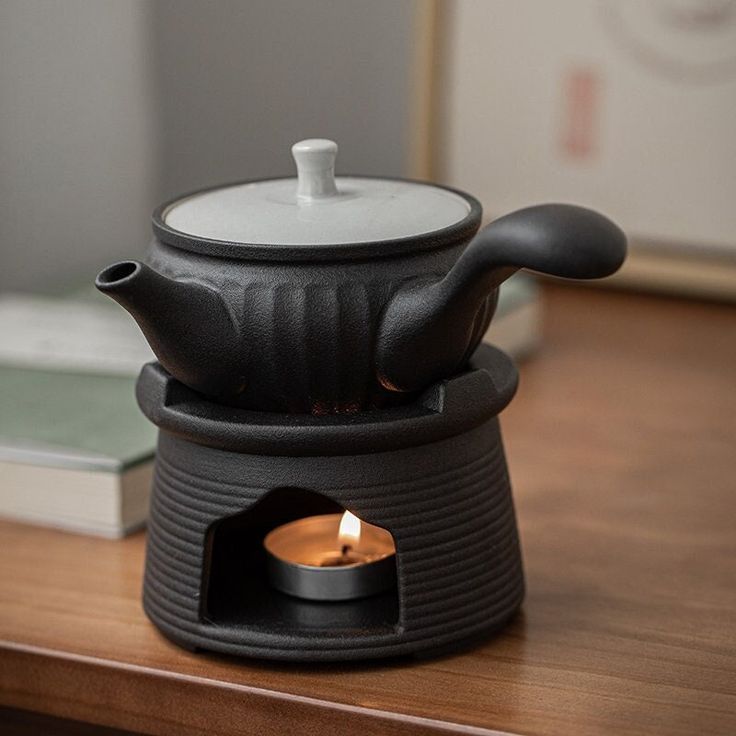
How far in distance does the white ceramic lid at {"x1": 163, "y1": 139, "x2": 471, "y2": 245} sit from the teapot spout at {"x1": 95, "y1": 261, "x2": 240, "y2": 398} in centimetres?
3

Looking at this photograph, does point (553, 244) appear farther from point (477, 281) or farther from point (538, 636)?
point (538, 636)

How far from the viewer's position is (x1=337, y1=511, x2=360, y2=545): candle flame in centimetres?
65

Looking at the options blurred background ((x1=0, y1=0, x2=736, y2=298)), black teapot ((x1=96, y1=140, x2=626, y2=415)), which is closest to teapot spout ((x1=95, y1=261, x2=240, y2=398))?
black teapot ((x1=96, y1=140, x2=626, y2=415))

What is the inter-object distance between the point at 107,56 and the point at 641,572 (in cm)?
81

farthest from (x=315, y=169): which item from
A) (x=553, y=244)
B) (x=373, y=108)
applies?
(x=373, y=108)

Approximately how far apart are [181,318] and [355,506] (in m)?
0.11

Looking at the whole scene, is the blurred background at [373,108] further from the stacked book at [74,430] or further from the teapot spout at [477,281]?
the teapot spout at [477,281]

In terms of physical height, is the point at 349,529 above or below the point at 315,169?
below

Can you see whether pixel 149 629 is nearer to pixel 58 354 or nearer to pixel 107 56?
pixel 58 354

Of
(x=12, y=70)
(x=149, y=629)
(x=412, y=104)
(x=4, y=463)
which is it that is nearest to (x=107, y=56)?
(x=12, y=70)

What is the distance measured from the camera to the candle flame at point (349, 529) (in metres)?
0.65

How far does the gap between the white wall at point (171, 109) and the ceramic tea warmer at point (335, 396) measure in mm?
675

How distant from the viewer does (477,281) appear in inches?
21.6

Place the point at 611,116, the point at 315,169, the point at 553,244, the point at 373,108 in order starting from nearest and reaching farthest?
the point at 553,244, the point at 315,169, the point at 611,116, the point at 373,108
